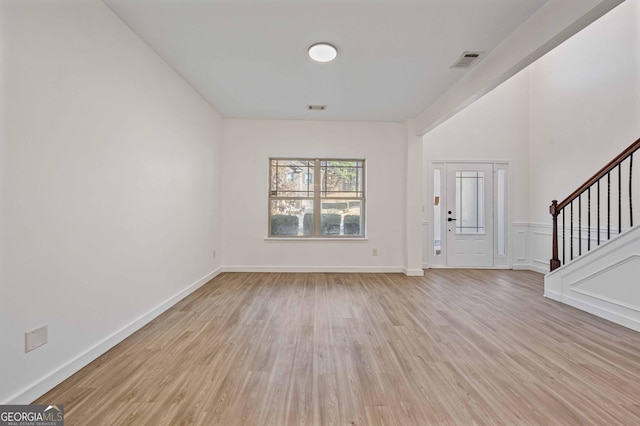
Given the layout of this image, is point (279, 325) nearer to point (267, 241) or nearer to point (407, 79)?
point (267, 241)

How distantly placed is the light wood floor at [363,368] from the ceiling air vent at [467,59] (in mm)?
2664

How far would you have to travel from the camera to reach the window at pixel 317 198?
5332mm

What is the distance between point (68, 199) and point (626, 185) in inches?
241

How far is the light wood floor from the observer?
5.15ft

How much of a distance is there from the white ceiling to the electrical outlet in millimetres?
2328

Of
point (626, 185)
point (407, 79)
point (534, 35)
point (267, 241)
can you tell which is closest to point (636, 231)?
point (626, 185)

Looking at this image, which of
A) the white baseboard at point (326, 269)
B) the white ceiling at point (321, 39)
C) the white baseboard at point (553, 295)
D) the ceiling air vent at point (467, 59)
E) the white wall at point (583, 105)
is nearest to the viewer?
the white ceiling at point (321, 39)

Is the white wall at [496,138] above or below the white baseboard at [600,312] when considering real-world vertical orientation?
above

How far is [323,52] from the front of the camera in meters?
2.85

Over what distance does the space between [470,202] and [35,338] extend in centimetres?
613

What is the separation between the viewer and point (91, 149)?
6.84 ft

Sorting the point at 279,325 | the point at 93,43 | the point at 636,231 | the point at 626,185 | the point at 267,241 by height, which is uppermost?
the point at 93,43

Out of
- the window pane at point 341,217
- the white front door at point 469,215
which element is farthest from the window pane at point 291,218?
the white front door at point 469,215

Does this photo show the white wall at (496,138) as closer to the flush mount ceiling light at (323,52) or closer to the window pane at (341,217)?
the window pane at (341,217)
